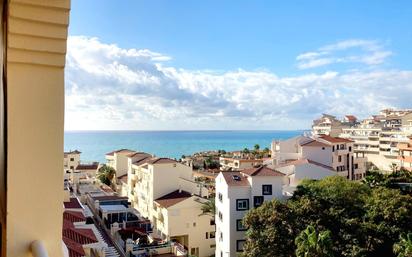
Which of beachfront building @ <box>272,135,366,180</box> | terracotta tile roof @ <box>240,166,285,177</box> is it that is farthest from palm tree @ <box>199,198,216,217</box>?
beachfront building @ <box>272,135,366,180</box>

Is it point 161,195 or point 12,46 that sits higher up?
point 12,46

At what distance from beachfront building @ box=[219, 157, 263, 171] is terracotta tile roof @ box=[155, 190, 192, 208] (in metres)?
13.2

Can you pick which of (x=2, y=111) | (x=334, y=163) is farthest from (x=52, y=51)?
(x=334, y=163)

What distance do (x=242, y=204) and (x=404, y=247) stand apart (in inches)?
288

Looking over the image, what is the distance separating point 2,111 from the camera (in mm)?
1598

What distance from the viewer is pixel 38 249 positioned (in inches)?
59.4

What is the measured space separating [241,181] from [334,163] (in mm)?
15006

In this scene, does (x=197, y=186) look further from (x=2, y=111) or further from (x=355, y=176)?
(x=2, y=111)

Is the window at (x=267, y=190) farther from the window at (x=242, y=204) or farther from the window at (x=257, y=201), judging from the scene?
the window at (x=242, y=204)

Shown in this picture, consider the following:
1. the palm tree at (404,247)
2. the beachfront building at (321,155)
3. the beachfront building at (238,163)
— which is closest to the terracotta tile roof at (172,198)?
the beachfront building at (321,155)

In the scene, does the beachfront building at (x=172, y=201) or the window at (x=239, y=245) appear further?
the beachfront building at (x=172, y=201)

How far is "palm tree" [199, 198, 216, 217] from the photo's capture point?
22.5m

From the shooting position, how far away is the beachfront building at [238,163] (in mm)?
40019

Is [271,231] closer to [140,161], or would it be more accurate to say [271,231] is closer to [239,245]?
[239,245]
